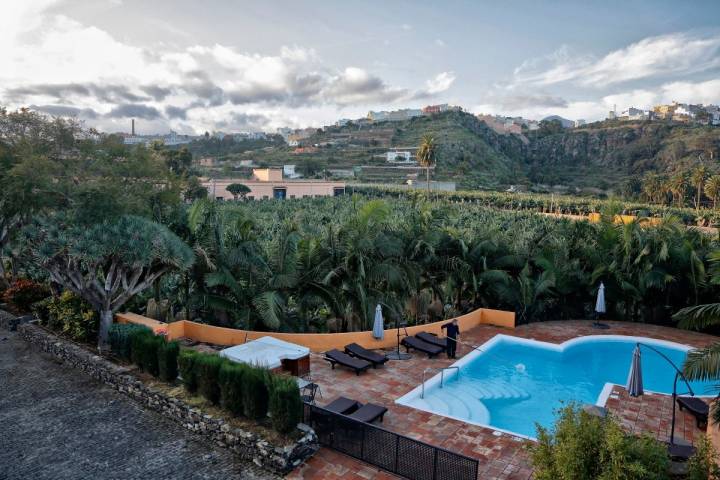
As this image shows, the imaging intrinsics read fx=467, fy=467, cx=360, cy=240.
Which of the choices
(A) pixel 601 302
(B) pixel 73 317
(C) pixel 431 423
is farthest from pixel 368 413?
(A) pixel 601 302

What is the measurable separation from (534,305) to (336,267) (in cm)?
677

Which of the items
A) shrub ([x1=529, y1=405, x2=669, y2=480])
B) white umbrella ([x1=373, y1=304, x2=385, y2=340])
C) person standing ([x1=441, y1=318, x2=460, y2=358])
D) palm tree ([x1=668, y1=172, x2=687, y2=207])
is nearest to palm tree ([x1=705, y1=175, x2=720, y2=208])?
palm tree ([x1=668, y1=172, x2=687, y2=207])

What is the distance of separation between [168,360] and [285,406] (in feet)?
10.5

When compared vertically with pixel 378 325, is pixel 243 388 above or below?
above

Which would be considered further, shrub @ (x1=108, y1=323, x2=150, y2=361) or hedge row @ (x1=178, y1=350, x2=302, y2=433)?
shrub @ (x1=108, y1=323, x2=150, y2=361)

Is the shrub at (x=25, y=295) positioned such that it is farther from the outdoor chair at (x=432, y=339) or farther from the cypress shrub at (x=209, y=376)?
the outdoor chair at (x=432, y=339)

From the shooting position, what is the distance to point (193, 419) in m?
7.88

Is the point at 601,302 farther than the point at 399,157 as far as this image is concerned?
No

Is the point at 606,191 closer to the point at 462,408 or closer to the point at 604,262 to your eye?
the point at 604,262

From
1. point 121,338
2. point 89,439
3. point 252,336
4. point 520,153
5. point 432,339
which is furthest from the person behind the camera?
point 520,153

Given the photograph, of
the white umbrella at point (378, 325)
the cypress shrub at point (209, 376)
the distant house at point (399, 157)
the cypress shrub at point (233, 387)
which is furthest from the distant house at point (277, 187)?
the cypress shrub at point (233, 387)

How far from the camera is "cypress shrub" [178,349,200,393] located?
830 centimetres

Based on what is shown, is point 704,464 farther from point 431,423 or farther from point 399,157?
point 399,157

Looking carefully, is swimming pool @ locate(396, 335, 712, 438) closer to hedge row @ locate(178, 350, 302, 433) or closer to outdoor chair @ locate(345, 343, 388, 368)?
outdoor chair @ locate(345, 343, 388, 368)
